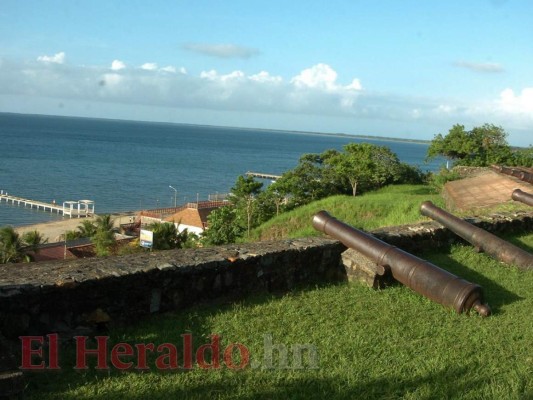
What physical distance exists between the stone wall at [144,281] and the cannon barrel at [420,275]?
0.98 ft

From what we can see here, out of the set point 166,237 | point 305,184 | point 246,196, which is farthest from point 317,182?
point 166,237

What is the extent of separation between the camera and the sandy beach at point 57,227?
4272 cm

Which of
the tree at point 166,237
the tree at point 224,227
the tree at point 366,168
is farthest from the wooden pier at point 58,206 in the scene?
the tree at point 366,168

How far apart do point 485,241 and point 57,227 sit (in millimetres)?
43438

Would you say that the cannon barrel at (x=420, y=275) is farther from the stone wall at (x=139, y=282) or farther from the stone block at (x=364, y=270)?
the stone wall at (x=139, y=282)

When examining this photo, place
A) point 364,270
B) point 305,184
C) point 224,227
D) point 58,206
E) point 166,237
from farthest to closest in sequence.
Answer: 1. point 58,206
2. point 166,237
3. point 305,184
4. point 224,227
5. point 364,270

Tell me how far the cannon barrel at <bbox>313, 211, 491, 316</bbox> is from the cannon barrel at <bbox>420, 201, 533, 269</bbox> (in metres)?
2.26

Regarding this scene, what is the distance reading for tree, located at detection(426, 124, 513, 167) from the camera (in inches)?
1109

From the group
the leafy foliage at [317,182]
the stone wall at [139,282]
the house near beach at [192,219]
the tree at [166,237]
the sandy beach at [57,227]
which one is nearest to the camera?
the stone wall at [139,282]

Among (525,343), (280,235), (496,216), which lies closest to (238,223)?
(280,235)

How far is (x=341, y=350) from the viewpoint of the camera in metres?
4.18

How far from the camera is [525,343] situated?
14.7 feet

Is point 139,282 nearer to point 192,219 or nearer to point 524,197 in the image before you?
point 524,197

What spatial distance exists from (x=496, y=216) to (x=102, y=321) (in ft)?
25.4
